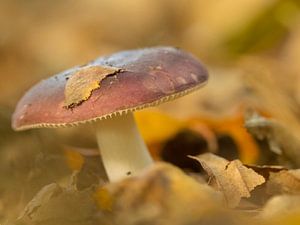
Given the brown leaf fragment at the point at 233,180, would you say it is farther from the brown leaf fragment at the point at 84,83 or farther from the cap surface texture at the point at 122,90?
the brown leaf fragment at the point at 84,83

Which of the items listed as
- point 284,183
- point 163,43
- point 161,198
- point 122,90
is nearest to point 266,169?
point 284,183

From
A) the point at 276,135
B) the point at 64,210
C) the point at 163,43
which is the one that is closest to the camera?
the point at 64,210

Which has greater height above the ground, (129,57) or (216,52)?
(216,52)

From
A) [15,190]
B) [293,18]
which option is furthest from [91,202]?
[293,18]

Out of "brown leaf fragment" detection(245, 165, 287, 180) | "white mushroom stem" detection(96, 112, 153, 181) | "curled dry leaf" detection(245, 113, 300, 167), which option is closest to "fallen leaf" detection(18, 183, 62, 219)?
"white mushroom stem" detection(96, 112, 153, 181)

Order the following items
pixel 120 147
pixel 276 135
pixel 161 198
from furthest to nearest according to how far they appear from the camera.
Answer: pixel 276 135, pixel 120 147, pixel 161 198

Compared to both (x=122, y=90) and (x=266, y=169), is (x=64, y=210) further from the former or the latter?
(x=266, y=169)

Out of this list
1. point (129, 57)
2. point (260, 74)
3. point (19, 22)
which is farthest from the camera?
point (19, 22)

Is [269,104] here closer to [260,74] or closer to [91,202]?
[260,74]
